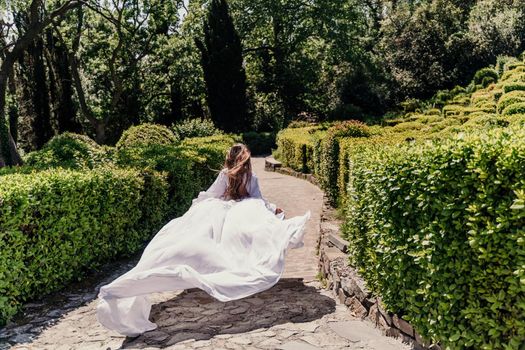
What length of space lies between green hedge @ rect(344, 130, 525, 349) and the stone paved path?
1.87 feet

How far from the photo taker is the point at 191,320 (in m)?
5.34

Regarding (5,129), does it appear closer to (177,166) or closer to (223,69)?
(177,166)

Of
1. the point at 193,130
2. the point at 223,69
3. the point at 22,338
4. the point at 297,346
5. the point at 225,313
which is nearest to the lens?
the point at 297,346

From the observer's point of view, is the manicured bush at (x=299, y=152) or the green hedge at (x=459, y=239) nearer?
the green hedge at (x=459, y=239)

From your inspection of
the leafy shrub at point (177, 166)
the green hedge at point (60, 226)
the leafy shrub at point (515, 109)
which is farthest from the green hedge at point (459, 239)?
Answer: the leafy shrub at point (515, 109)

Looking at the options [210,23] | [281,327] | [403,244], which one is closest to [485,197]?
[403,244]

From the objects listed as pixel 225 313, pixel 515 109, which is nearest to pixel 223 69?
pixel 515 109

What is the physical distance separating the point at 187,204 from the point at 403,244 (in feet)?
24.6

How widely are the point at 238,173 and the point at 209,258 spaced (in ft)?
4.94

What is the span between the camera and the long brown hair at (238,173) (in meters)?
6.71

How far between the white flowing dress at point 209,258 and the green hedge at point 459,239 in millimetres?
1414

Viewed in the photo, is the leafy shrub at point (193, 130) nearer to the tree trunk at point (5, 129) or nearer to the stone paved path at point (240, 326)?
the tree trunk at point (5, 129)

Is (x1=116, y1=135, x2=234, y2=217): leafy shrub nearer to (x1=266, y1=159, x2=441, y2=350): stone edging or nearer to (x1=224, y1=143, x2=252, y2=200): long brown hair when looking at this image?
(x1=224, y1=143, x2=252, y2=200): long brown hair

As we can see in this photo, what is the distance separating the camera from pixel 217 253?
5.60 m
